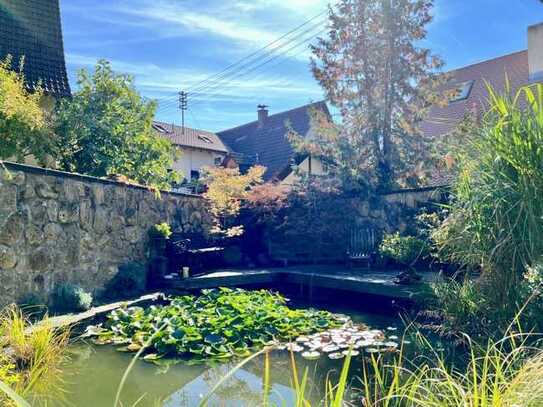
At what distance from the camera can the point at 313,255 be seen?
9984mm

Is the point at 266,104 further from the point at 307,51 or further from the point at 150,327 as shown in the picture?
the point at 150,327

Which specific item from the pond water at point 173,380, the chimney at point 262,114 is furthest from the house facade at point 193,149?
the pond water at point 173,380

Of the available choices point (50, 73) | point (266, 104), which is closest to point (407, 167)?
point (50, 73)

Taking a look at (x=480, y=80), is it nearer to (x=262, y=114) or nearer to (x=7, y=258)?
(x=262, y=114)

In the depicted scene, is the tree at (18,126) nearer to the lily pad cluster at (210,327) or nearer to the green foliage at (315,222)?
the lily pad cluster at (210,327)

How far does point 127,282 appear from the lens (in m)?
7.17

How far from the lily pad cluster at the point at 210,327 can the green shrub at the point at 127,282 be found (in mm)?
1296

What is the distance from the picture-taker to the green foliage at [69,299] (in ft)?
18.1

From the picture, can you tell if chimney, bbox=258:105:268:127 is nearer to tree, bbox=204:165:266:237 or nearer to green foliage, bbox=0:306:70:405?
tree, bbox=204:165:266:237

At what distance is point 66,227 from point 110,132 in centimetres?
387

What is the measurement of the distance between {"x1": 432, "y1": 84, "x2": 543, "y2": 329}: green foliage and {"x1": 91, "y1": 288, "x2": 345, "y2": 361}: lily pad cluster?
1.87 metres

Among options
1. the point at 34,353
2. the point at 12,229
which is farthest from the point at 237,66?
the point at 34,353

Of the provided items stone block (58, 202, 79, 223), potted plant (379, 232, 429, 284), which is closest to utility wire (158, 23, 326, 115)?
potted plant (379, 232, 429, 284)

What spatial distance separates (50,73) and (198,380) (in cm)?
891
